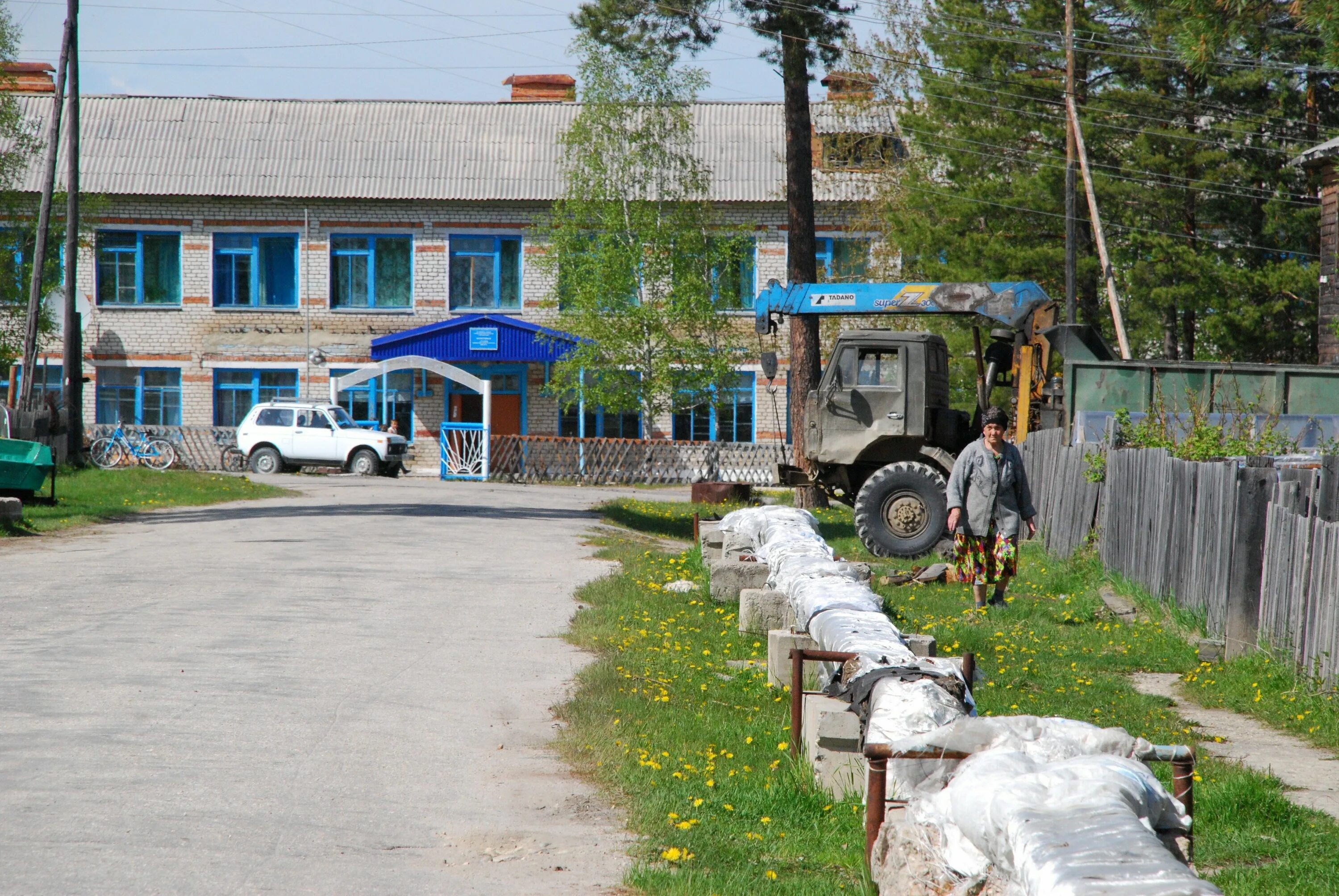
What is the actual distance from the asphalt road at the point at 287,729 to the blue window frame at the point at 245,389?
78.6ft

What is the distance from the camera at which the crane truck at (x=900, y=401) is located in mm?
15719

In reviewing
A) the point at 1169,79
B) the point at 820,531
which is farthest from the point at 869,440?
the point at 1169,79

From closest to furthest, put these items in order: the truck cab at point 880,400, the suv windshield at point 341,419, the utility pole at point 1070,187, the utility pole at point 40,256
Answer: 1. the truck cab at point 880,400
2. the utility pole at point 40,256
3. the utility pole at point 1070,187
4. the suv windshield at point 341,419

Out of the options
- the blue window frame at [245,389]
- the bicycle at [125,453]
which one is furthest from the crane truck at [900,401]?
the blue window frame at [245,389]

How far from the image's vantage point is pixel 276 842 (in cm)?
488

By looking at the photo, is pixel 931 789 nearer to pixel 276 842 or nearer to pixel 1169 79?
pixel 276 842

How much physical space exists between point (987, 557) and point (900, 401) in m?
4.84

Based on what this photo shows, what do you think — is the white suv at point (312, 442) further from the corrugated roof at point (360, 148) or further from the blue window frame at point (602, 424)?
the corrugated roof at point (360, 148)

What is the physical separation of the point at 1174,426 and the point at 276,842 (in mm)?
12657

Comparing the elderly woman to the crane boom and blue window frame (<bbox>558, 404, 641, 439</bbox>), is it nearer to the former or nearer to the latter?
the crane boom

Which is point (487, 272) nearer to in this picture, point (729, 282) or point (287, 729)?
point (729, 282)

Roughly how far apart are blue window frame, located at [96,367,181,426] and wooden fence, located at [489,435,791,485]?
10.1m

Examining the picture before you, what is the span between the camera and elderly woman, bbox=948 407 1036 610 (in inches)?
457

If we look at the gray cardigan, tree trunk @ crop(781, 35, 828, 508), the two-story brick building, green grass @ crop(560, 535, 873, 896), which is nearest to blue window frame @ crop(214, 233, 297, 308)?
the two-story brick building
